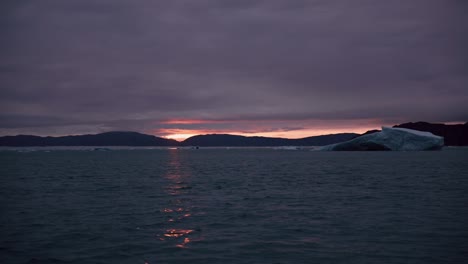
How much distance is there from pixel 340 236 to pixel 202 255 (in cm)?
446

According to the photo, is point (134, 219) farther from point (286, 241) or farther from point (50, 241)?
point (286, 241)

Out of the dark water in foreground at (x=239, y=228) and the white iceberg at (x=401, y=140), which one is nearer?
the dark water in foreground at (x=239, y=228)

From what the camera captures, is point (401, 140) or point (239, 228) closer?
point (239, 228)

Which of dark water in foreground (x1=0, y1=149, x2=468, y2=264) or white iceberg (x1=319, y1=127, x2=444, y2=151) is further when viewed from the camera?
white iceberg (x1=319, y1=127, x2=444, y2=151)

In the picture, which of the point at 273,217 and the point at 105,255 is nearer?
the point at 105,255

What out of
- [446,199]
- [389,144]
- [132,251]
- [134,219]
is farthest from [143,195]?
[389,144]

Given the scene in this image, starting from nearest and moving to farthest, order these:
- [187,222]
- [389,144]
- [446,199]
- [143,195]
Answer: [187,222] < [446,199] < [143,195] < [389,144]

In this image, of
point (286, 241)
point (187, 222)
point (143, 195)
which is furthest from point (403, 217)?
point (143, 195)

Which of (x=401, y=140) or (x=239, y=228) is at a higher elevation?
(x=401, y=140)

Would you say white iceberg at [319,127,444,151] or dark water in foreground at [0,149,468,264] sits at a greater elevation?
white iceberg at [319,127,444,151]

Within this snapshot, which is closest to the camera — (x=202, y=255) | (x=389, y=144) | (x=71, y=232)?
(x=202, y=255)

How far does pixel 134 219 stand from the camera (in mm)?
15844

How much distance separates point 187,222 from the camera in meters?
15.1

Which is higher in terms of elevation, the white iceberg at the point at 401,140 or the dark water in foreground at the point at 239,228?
the white iceberg at the point at 401,140
